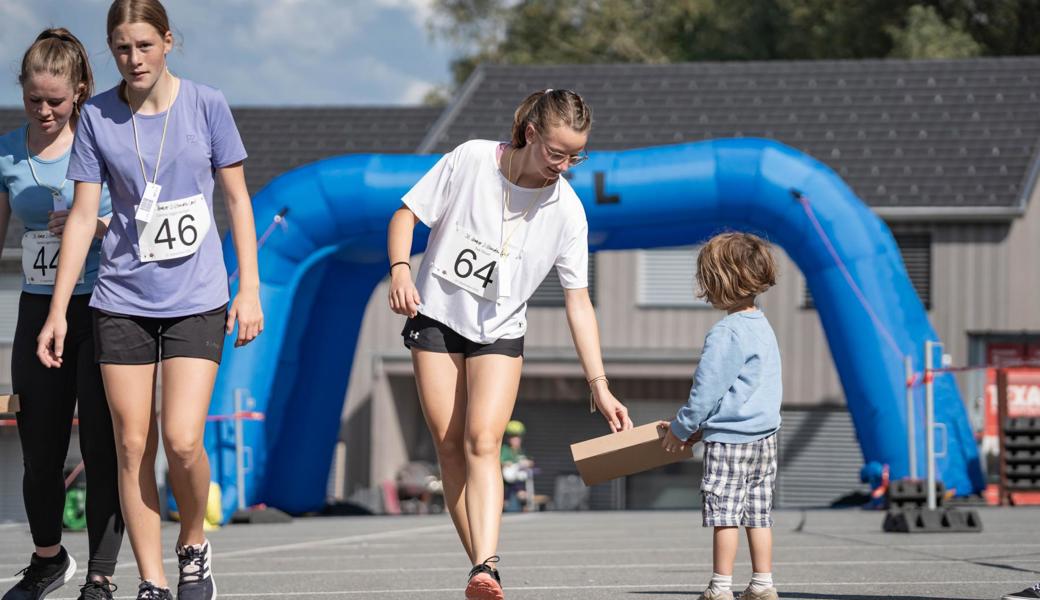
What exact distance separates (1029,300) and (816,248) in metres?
12.0

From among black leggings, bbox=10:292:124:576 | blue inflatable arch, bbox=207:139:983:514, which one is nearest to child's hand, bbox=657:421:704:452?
black leggings, bbox=10:292:124:576

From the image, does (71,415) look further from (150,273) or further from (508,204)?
(508,204)

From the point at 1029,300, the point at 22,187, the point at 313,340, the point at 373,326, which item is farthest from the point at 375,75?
the point at 22,187

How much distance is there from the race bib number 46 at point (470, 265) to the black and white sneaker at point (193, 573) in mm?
1189

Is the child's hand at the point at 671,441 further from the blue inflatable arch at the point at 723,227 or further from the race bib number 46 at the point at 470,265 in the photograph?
the blue inflatable arch at the point at 723,227

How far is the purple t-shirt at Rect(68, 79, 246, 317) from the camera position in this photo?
4.61m

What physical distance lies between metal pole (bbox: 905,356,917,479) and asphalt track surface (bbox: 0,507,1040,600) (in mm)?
811

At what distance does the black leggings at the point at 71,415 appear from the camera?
489 cm

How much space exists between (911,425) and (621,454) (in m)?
8.91

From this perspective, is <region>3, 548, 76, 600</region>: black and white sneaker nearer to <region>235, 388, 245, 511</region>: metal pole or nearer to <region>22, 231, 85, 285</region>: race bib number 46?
<region>22, 231, 85, 285</region>: race bib number 46

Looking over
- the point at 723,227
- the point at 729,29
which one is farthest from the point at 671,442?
the point at 729,29

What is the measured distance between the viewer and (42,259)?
5020mm

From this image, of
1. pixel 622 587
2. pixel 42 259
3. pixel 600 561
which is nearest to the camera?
pixel 42 259

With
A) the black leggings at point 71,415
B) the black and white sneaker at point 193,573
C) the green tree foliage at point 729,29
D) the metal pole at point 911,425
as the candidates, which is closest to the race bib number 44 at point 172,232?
the black leggings at point 71,415
